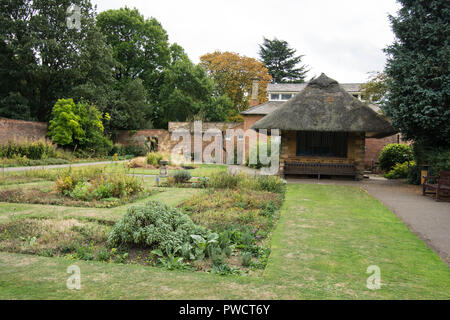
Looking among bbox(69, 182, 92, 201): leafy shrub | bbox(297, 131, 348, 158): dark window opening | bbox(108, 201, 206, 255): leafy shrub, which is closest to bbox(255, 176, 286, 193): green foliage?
bbox(69, 182, 92, 201): leafy shrub

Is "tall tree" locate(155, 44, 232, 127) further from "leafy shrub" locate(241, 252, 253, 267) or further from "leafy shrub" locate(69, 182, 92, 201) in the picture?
"leafy shrub" locate(241, 252, 253, 267)

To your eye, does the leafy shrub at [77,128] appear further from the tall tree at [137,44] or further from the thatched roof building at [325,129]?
the thatched roof building at [325,129]

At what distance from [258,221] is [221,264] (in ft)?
7.71

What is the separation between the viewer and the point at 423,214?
7539 mm

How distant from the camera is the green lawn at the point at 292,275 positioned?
3254 millimetres

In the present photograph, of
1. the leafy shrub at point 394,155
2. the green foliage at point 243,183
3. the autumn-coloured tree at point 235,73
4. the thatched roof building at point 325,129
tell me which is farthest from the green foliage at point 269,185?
the autumn-coloured tree at point 235,73

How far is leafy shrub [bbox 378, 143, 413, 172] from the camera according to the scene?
1845 cm

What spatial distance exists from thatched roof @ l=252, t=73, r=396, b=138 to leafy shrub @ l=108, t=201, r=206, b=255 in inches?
419

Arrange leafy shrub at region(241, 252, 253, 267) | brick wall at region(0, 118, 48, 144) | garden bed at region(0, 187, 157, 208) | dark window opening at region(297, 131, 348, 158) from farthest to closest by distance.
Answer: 1. brick wall at region(0, 118, 48, 144)
2. dark window opening at region(297, 131, 348, 158)
3. garden bed at region(0, 187, 157, 208)
4. leafy shrub at region(241, 252, 253, 267)

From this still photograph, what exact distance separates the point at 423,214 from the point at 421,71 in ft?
22.6

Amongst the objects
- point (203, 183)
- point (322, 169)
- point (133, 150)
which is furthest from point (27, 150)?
point (322, 169)

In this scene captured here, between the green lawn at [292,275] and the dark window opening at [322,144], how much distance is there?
1012cm

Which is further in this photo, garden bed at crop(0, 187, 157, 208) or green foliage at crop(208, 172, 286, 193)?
green foliage at crop(208, 172, 286, 193)
